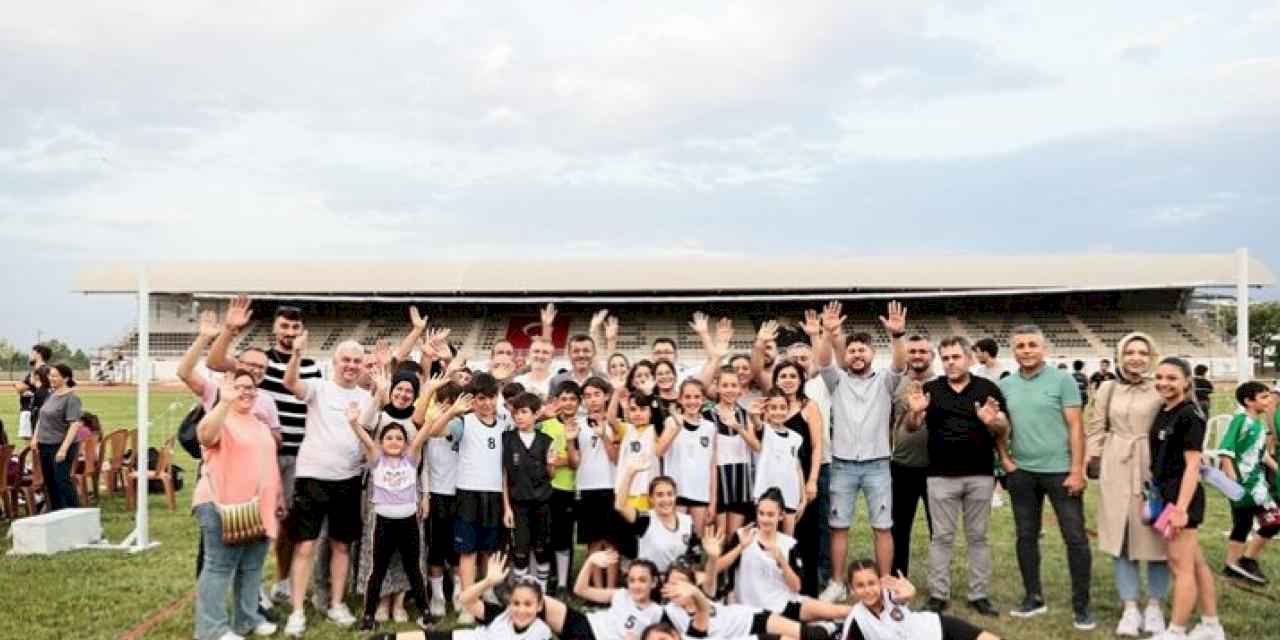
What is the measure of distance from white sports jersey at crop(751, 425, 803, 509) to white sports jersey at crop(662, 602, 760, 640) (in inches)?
35.3

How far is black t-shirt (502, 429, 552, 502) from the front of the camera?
5609 millimetres

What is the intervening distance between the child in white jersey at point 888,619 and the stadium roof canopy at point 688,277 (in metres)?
30.2

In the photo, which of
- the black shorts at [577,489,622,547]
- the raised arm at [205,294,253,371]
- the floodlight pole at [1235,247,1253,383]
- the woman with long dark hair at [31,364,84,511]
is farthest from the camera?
the woman with long dark hair at [31,364,84,511]

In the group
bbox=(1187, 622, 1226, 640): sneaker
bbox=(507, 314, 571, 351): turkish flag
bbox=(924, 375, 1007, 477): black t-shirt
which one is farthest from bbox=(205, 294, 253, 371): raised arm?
bbox=(507, 314, 571, 351): turkish flag

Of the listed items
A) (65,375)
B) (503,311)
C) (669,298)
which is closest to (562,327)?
(503,311)

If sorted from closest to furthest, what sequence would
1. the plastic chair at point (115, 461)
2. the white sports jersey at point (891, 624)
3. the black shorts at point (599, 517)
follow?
the white sports jersey at point (891, 624)
the black shorts at point (599, 517)
the plastic chair at point (115, 461)

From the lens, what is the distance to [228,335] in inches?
205

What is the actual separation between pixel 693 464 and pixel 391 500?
176 cm

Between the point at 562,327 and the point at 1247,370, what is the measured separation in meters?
33.9

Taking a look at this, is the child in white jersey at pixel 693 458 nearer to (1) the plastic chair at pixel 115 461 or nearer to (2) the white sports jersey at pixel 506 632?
(2) the white sports jersey at pixel 506 632

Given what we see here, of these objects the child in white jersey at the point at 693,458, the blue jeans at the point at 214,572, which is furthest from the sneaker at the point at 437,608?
the child in white jersey at the point at 693,458

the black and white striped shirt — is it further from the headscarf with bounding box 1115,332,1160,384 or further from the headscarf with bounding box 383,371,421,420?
the headscarf with bounding box 1115,332,1160,384

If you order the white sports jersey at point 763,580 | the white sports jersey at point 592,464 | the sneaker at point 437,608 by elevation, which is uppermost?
the white sports jersey at point 592,464

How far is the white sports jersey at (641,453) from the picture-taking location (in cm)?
559
